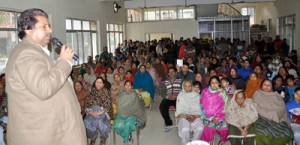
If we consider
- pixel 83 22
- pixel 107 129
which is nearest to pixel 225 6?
pixel 83 22

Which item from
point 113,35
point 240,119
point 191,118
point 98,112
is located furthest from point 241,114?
point 113,35

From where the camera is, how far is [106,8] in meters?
11.6

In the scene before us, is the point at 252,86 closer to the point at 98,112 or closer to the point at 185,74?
the point at 185,74

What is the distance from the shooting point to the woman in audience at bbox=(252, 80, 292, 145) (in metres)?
3.33

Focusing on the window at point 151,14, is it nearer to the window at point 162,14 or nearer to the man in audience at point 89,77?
the window at point 162,14

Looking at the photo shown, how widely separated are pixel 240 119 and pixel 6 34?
489 cm

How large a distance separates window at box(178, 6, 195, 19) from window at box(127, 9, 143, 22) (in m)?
2.07

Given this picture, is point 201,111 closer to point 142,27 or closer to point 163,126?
point 163,126

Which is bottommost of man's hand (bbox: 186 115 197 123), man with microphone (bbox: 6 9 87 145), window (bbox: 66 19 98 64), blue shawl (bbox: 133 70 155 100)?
man's hand (bbox: 186 115 197 123)

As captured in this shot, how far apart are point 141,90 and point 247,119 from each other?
268 centimetres

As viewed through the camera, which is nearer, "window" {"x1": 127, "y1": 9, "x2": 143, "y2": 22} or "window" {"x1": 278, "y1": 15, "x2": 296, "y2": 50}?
"window" {"x1": 278, "y1": 15, "x2": 296, "y2": 50}

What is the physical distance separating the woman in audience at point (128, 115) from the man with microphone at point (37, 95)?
2.34 metres

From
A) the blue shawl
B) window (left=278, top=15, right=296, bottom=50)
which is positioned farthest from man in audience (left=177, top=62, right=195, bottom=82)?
window (left=278, top=15, right=296, bottom=50)

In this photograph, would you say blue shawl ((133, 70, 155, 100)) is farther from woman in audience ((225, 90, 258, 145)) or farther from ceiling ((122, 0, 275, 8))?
ceiling ((122, 0, 275, 8))
